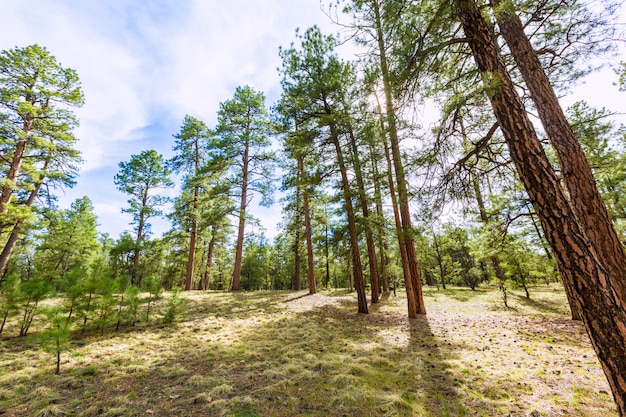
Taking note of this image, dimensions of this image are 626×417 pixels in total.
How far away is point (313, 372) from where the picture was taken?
4117 millimetres

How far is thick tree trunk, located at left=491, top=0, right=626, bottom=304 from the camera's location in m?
3.60

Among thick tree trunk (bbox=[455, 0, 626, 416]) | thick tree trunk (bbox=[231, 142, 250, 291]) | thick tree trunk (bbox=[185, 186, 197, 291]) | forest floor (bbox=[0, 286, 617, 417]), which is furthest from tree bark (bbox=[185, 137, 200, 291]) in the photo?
thick tree trunk (bbox=[455, 0, 626, 416])

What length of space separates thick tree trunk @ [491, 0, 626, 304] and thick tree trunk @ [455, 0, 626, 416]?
594 millimetres

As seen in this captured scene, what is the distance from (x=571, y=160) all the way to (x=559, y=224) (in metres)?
2.86

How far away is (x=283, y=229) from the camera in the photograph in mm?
17078

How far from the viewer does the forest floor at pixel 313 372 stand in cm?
310

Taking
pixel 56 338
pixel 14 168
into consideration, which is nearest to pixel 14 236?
pixel 14 168

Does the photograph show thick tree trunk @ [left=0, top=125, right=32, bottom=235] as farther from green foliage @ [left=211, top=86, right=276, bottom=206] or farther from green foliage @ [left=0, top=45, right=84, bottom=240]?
green foliage @ [left=211, top=86, right=276, bottom=206]

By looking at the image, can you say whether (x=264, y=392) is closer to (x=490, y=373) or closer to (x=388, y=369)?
(x=388, y=369)

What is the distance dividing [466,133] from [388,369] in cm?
476

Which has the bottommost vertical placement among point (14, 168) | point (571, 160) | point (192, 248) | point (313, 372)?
point (313, 372)

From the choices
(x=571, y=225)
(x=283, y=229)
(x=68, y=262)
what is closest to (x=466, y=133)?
(x=571, y=225)

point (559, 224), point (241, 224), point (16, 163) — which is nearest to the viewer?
point (559, 224)

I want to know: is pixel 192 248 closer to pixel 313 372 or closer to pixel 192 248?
pixel 192 248
